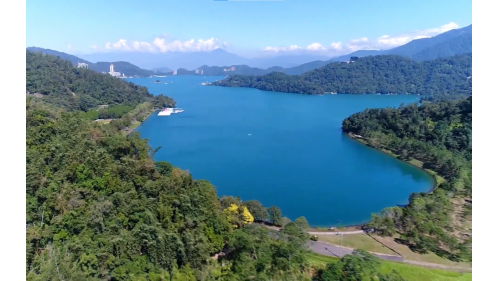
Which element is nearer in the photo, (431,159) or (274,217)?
(274,217)

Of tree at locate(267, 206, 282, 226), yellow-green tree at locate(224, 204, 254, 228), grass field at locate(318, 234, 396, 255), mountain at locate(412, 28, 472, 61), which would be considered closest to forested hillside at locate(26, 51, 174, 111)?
yellow-green tree at locate(224, 204, 254, 228)

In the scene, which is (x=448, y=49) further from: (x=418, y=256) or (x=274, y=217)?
(x=274, y=217)

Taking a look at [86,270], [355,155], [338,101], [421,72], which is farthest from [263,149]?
[421,72]

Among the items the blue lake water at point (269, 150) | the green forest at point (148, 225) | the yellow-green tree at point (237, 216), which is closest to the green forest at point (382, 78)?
the blue lake water at point (269, 150)

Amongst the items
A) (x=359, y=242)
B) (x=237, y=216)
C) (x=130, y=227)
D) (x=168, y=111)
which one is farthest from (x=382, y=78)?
(x=130, y=227)

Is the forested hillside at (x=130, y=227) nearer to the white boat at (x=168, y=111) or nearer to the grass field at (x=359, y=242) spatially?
the grass field at (x=359, y=242)

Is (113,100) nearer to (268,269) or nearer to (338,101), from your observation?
(338,101)

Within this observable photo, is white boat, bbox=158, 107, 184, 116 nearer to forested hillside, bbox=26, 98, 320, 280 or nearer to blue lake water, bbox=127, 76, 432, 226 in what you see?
blue lake water, bbox=127, 76, 432, 226
